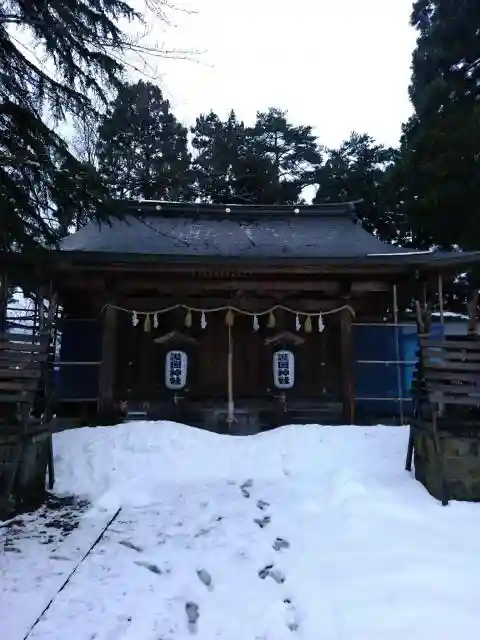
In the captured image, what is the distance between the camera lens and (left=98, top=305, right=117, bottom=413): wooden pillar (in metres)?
9.41

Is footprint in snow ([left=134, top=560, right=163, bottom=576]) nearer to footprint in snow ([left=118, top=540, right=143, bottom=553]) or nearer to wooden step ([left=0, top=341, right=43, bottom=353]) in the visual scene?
footprint in snow ([left=118, top=540, right=143, bottom=553])

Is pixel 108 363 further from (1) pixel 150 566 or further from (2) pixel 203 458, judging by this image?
(1) pixel 150 566

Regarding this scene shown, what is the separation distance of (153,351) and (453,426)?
6.99 m

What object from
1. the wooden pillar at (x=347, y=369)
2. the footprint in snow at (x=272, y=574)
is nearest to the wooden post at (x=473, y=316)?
the footprint in snow at (x=272, y=574)

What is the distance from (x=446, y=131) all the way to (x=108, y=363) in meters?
11.1

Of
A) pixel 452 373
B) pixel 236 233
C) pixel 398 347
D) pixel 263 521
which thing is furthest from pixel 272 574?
pixel 236 233

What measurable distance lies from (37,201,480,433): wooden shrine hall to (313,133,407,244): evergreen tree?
10837 millimetres

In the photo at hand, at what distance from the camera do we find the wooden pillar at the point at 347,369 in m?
9.63

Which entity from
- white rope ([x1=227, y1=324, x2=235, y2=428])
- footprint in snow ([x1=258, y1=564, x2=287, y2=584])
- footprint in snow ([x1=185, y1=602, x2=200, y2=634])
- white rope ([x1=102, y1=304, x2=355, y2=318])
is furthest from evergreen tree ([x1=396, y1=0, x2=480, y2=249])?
footprint in snow ([x1=185, y1=602, x2=200, y2=634])

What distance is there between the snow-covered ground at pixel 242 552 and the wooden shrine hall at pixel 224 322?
9.95ft

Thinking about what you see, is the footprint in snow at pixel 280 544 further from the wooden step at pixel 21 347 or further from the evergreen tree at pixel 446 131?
the evergreen tree at pixel 446 131

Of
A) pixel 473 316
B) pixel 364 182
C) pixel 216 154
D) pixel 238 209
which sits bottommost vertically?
pixel 473 316

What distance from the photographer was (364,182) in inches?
938

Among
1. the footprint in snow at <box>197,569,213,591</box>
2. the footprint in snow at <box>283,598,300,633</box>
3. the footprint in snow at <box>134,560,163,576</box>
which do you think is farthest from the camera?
the footprint in snow at <box>134,560,163,576</box>
